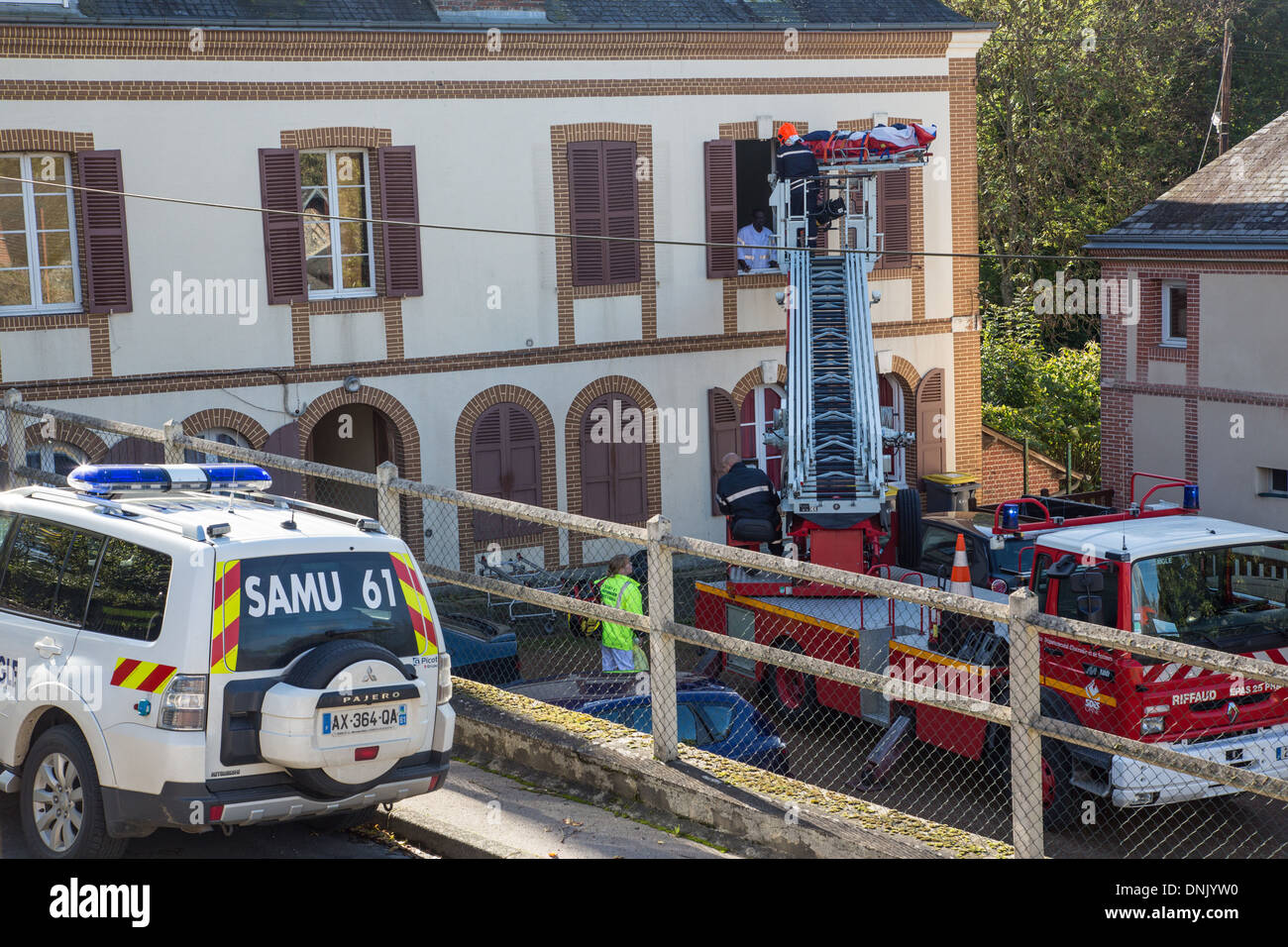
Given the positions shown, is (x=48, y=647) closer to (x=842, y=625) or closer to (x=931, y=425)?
(x=842, y=625)

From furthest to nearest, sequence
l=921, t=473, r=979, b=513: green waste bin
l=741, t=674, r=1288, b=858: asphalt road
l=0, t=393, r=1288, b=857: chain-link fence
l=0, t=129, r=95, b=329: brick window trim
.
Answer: l=921, t=473, r=979, b=513: green waste bin < l=0, t=129, r=95, b=329: brick window trim < l=741, t=674, r=1288, b=858: asphalt road < l=0, t=393, r=1288, b=857: chain-link fence

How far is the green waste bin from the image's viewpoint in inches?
1051

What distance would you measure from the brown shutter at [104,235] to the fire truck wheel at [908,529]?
10.4 m

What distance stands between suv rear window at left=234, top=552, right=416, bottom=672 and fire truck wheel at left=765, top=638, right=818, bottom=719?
26.1ft

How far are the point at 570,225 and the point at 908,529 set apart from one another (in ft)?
25.9

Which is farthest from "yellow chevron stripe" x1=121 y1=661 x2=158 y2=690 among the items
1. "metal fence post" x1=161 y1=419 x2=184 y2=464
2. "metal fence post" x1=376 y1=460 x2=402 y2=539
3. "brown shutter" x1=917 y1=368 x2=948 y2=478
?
"brown shutter" x1=917 y1=368 x2=948 y2=478

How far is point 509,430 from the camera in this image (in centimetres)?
2366

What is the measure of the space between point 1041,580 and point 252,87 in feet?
43.8

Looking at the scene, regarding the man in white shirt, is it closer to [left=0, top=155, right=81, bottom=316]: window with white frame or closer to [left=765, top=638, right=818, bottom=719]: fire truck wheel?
[left=0, top=155, right=81, bottom=316]: window with white frame

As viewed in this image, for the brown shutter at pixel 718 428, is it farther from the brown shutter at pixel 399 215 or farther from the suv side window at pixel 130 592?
the suv side window at pixel 130 592

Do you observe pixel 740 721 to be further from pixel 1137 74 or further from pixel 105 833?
pixel 1137 74

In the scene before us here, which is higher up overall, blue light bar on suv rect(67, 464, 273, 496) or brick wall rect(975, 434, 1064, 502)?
blue light bar on suv rect(67, 464, 273, 496)

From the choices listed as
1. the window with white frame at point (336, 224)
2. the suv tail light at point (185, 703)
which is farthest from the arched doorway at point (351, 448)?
the suv tail light at point (185, 703)

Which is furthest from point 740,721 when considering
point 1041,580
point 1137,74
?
point 1137,74
